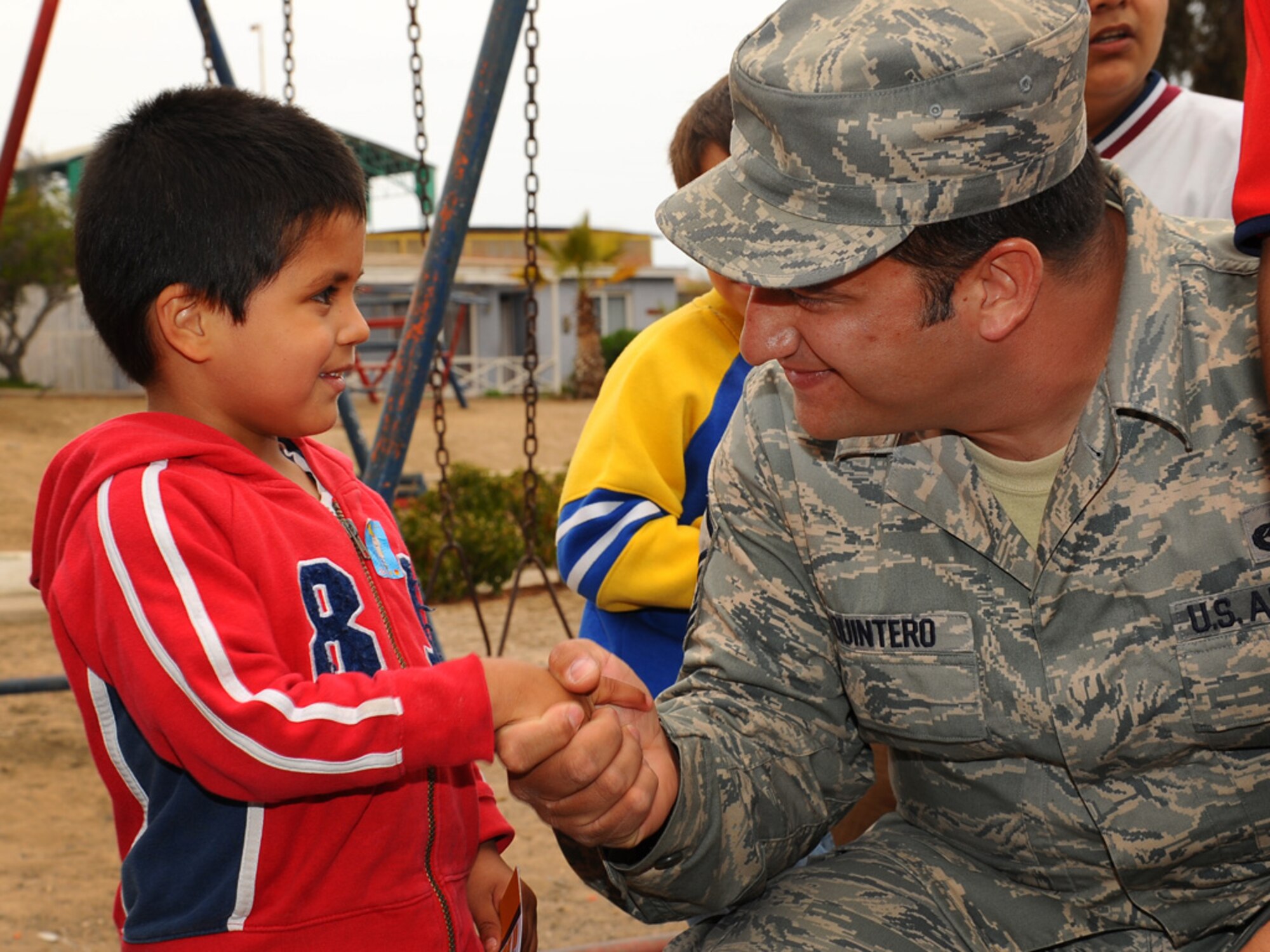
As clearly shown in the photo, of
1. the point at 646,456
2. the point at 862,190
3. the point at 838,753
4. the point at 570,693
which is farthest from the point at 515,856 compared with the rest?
the point at 862,190

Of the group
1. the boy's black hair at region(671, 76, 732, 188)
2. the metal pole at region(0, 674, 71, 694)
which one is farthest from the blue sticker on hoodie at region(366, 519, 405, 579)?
the metal pole at region(0, 674, 71, 694)

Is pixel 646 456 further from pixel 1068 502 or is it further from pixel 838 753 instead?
pixel 1068 502

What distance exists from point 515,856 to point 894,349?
11.1ft

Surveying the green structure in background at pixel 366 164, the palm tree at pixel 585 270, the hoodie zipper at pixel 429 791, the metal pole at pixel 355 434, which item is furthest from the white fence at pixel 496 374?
the hoodie zipper at pixel 429 791

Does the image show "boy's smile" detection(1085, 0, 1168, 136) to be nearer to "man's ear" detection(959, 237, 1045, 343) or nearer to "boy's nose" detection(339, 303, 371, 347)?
"man's ear" detection(959, 237, 1045, 343)

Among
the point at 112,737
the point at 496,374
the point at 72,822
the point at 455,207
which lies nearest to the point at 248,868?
the point at 112,737

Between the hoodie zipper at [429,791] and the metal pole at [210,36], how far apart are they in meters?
2.35

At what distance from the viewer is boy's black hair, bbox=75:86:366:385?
1.78 m

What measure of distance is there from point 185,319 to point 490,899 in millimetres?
969

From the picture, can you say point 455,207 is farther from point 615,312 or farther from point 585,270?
point 615,312

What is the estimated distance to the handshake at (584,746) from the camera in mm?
1688

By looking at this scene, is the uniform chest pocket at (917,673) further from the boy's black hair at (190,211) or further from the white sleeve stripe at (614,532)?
the boy's black hair at (190,211)

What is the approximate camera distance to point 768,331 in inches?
73.0

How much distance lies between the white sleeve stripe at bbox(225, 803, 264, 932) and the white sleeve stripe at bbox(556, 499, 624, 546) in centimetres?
102
